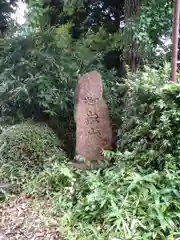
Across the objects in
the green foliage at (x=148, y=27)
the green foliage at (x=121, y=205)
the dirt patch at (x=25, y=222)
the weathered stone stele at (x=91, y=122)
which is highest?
the green foliage at (x=148, y=27)

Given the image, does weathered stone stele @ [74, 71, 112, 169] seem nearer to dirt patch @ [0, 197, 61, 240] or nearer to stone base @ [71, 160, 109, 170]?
stone base @ [71, 160, 109, 170]

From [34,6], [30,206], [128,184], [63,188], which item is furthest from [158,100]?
[34,6]

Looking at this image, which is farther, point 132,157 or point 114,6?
point 114,6

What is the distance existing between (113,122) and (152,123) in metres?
0.95

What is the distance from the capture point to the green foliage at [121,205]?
2018mm

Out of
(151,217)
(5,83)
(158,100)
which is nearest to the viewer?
(151,217)

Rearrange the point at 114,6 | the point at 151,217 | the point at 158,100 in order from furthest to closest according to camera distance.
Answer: the point at 114,6
the point at 158,100
the point at 151,217

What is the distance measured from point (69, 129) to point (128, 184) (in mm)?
1709

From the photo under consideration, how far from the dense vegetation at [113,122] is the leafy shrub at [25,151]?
0.04 ft

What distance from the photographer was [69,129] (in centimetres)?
388

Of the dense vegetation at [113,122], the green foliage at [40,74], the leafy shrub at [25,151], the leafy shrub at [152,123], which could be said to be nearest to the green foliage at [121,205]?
the dense vegetation at [113,122]

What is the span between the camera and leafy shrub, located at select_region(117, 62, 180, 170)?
2.34m

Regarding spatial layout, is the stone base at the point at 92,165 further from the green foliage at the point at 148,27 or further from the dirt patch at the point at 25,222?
the green foliage at the point at 148,27

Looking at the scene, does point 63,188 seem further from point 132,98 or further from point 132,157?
point 132,98
